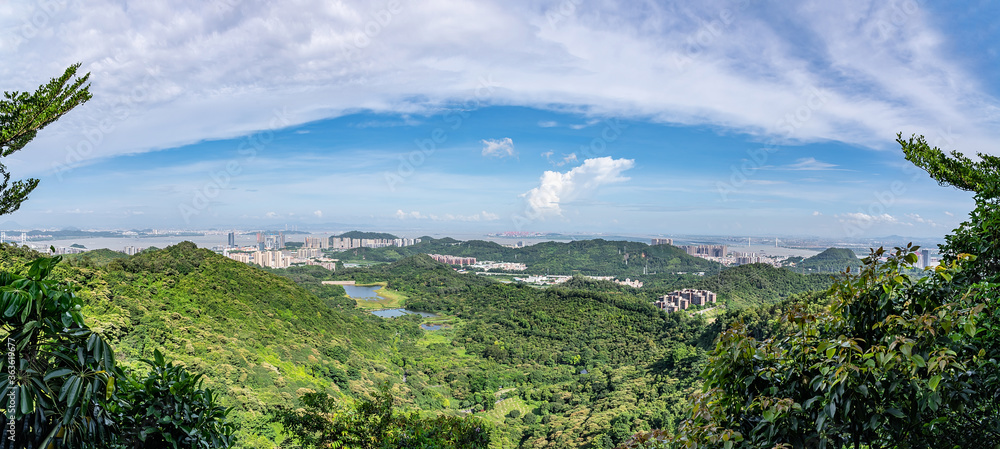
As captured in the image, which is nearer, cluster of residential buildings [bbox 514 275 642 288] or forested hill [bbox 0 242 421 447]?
forested hill [bbox 0 242 421 447]

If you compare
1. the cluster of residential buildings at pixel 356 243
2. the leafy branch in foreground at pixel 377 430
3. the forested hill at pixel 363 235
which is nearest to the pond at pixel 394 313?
the leafy branch in foreground at pixel 377 430

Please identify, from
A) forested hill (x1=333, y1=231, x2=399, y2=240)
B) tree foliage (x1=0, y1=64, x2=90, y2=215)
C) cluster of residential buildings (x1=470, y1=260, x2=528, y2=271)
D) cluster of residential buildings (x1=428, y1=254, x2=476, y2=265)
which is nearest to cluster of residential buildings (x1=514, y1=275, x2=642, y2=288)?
cluster of residential buildings (x1=470, y1=260, x2=528, y2=271)

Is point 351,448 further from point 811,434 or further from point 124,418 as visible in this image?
point 811,434

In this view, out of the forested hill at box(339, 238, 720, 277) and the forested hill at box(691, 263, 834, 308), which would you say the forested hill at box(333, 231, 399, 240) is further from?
the forested hill at box(691, 263, 834, 308)

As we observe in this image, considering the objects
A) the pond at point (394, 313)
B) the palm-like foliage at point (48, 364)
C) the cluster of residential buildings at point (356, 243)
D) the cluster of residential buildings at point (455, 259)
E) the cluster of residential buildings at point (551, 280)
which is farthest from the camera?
the cluster of residential buildings at point (356, 243)

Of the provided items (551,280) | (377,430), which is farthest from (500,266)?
(377,430)

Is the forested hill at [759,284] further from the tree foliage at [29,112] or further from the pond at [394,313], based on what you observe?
the tree foliage at [29,112]

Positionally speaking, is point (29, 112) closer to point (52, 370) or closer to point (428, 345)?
point (52, 370)

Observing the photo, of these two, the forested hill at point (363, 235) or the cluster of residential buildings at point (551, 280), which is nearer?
the cluster of residential buildings at point (551, 280)
